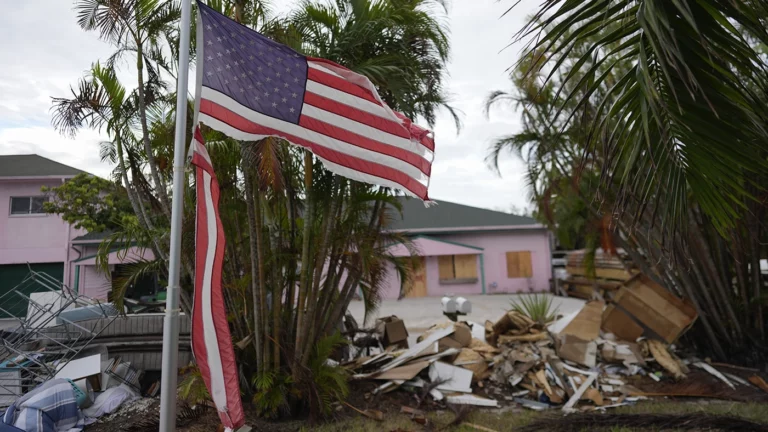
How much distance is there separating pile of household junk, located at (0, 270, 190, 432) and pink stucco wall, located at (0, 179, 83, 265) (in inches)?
492

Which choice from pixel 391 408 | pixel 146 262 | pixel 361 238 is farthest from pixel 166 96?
pixel 391 408

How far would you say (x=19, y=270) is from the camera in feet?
62.1

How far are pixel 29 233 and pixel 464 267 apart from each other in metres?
19.9

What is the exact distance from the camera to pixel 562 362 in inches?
335

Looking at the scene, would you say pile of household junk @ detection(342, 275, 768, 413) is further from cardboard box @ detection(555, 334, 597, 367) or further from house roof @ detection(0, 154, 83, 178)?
house roof @ detection(0, 154, 83, 178)

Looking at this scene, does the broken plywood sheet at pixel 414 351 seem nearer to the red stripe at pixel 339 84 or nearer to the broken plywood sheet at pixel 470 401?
the broken plywood sheet at pixel 470 401

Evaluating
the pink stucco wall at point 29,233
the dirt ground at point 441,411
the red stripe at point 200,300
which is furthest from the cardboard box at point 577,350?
the pink stucco wall at point 29,233

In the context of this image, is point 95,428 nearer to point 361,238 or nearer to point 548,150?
point 361,238

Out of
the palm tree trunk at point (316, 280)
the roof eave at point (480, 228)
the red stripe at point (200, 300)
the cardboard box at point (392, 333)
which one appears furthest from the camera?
the roof eave at point (480, 228)

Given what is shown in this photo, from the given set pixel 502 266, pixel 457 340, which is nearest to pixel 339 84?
pixel 457 340

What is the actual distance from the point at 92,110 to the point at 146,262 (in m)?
2.36

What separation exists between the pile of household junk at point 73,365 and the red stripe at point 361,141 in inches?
180

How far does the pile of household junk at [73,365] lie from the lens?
5.91 meters

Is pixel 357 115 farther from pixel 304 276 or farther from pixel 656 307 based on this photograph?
pixel 656 307
